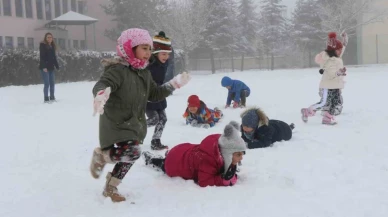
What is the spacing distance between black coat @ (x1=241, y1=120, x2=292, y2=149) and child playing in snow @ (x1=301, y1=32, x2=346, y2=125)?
1.76 m

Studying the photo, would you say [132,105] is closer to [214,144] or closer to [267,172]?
[214,144]

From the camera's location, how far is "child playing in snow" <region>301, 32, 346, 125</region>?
24.8 feet

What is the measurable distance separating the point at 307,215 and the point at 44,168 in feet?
9.86

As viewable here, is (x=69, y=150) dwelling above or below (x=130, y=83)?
below

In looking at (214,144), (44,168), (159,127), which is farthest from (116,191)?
(159,127)

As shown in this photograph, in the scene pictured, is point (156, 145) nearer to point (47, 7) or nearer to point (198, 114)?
point (198, 114)

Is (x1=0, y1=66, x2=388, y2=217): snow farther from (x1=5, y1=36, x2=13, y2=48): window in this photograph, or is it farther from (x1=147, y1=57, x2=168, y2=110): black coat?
(x1=5, y1=36, x2=13, y2=48): window

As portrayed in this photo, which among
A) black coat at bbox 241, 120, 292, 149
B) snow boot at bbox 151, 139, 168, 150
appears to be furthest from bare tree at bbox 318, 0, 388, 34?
snow boot at bbox 151, 139, 168, 150

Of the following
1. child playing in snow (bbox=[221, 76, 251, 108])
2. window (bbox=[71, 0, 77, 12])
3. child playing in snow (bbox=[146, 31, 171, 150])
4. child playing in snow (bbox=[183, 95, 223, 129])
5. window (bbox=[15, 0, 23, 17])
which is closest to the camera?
child playing in snow (bbox=[146, 31, 171, 150])

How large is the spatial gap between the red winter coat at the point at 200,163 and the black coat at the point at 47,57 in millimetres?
8611

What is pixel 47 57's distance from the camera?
11930mm

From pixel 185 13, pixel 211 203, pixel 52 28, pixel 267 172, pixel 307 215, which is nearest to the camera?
pixel 307 215

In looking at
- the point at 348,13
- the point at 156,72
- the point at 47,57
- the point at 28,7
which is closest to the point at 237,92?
the point at 156,72

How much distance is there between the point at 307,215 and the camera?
3270mm
